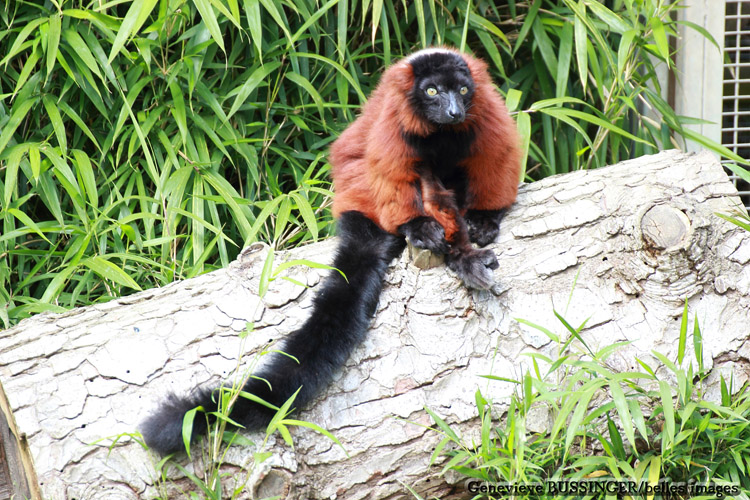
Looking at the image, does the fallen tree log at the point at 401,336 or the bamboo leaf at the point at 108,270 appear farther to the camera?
the bamboo leaf at the point at 108,270

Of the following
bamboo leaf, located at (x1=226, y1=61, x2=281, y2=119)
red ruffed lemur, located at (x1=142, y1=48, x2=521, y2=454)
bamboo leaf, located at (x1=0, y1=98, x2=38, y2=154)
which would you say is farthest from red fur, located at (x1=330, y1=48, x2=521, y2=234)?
bamboo leaf, located at (x1=0, y1=98, x2=38, y2=154)

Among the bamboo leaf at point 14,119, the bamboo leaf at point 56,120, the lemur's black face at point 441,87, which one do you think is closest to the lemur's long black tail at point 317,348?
the lemur's black face at point 441,87

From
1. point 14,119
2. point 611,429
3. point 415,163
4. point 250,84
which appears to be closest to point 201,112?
point 250,84

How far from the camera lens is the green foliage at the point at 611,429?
79.4 inches

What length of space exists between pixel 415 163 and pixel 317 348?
84cm

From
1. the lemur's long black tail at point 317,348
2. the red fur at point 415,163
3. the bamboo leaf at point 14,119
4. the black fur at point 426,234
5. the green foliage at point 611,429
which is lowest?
the green foliage at point 611,429

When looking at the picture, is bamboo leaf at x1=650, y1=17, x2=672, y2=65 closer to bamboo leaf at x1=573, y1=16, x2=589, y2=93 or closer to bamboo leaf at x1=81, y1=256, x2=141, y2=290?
bamboo leaf at x1=573, y1=16, x2=589, y2=93

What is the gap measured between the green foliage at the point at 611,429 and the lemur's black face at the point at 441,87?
33.8 inches

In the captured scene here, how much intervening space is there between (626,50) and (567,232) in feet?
3.71

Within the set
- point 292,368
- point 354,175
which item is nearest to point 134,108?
point 354,175

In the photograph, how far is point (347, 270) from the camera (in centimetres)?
246

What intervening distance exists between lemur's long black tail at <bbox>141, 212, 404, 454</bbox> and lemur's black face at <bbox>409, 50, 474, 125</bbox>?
496 mm

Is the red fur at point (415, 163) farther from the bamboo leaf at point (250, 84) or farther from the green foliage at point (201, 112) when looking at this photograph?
the bamboo leaf at point (250, 84)

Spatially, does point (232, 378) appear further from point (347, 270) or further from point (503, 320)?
point (503, 320)
